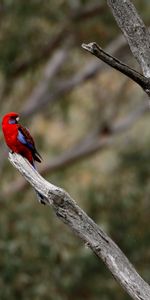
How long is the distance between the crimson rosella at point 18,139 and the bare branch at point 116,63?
3.56 feet

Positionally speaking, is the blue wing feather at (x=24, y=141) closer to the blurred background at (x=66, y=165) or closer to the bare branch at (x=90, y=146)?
the blurred background at (x=66, y=165)

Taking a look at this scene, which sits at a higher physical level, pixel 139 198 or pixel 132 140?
pixel 132 140

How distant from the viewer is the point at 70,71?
654 inches

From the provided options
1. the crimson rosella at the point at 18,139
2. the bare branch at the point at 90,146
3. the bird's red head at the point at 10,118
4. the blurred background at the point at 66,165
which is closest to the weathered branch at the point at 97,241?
the crimson rosella at the point at 18,139

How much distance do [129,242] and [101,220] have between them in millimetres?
646

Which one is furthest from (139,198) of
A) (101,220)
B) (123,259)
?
(123,259)

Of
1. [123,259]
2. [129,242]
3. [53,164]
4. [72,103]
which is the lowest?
[123,259]

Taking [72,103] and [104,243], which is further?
[72,103]

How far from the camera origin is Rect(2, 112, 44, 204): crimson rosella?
18.6 feet

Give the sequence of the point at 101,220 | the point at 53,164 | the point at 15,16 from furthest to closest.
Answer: the point at 53,164 < the point at 101,220 < the point at 15,16

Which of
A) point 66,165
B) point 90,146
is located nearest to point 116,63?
point 90,146

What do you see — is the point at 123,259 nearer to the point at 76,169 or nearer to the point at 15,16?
the point at 15,16

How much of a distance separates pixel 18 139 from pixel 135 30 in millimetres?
1242

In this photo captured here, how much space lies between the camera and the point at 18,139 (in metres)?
5.76
